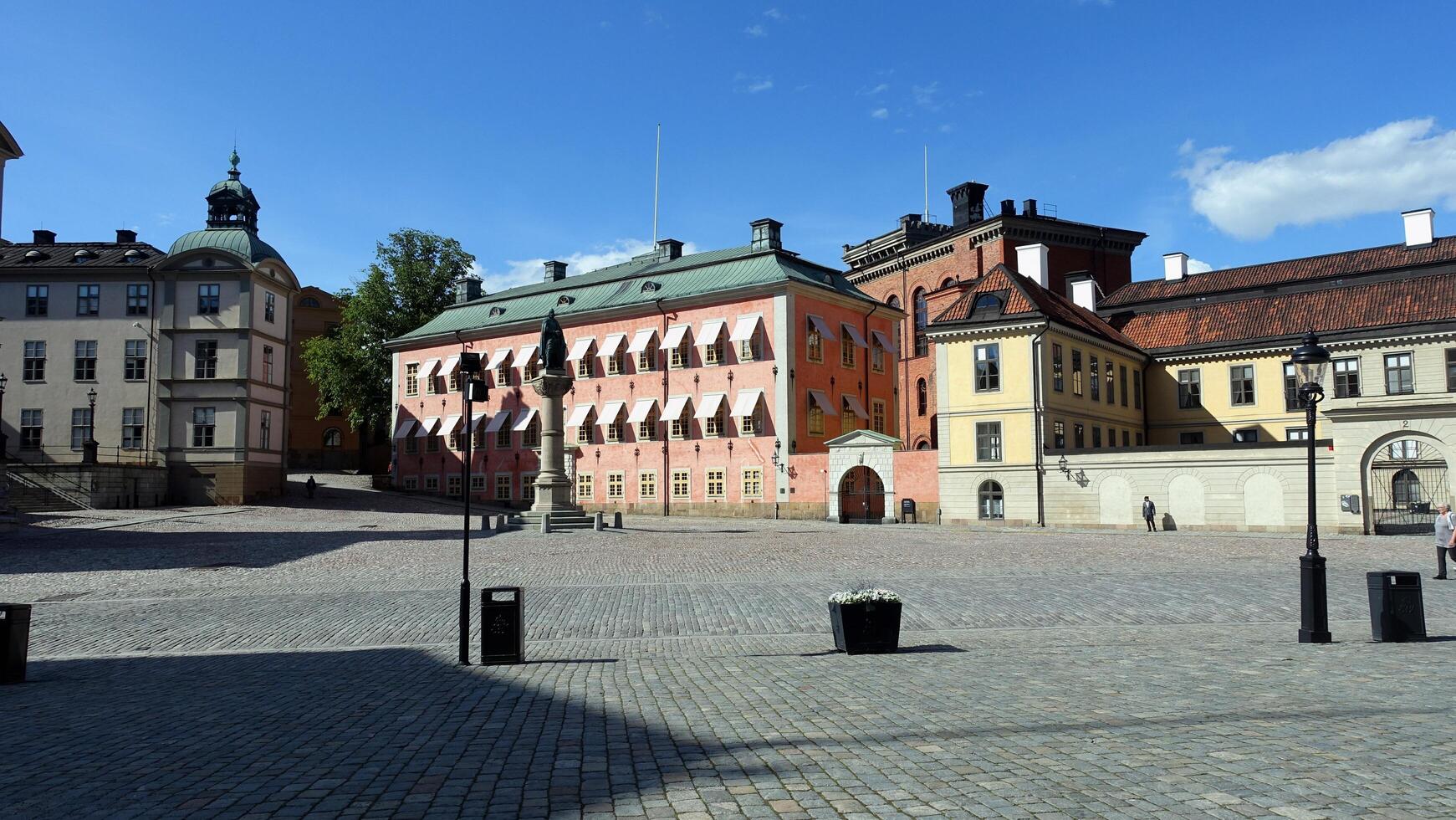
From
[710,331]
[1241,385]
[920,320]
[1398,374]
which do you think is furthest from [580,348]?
[1398,374]

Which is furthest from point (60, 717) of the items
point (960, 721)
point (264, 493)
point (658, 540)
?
point (264, 493)

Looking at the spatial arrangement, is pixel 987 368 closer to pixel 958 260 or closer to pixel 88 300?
pixel 958 260

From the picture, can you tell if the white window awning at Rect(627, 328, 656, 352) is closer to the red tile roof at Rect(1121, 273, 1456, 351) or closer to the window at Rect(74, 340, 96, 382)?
the red tile roof at Rect(1121, 273, 1456, 351)

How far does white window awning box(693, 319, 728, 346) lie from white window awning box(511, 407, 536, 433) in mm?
11489

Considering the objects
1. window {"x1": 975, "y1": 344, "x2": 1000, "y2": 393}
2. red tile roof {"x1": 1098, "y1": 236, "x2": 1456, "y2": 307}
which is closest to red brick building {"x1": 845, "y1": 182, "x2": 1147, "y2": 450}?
red tile roof {"x1": 1098, "y1": 236, "x2": 1456, "y2": 307}

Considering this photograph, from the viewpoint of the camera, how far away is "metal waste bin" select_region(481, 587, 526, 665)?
10.8 meters

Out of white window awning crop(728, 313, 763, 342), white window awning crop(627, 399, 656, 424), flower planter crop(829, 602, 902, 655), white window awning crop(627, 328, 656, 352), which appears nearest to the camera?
flower planter crop(829, 602, 902, 655)

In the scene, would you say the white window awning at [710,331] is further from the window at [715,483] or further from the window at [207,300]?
the window at [207,300]

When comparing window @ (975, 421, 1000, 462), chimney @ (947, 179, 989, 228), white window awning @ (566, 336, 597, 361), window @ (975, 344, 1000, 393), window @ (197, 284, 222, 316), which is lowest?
window @ (975, 421, 1000, 462)

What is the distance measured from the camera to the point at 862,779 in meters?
5.64

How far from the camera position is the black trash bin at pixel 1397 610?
1166 centimetres

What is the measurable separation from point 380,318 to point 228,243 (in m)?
13.3

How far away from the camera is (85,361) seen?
160 feet

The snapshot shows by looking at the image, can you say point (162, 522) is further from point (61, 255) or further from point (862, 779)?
point (862, 779)
